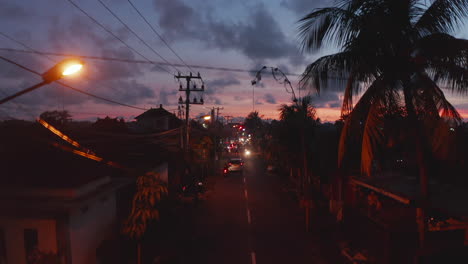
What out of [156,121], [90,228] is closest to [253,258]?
[90,228]

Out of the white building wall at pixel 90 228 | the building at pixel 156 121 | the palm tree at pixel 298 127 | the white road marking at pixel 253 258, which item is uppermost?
the building at pixel 156 121

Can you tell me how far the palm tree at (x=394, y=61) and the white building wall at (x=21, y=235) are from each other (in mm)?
7896

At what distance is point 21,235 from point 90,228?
172 centimetres

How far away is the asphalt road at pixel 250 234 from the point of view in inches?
412

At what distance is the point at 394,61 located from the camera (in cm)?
624

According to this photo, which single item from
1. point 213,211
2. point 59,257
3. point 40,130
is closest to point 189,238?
point 213,211

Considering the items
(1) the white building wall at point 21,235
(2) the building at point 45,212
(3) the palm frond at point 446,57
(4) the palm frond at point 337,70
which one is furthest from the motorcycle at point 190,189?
(3) the palm frond at point 446,57

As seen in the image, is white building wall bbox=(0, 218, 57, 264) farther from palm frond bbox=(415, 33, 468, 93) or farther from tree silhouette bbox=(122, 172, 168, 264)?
palm frond bbox=(415, 33, 468, 93)

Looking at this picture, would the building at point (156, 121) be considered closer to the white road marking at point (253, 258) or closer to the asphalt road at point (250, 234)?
the asphalt road at point (250, 234)

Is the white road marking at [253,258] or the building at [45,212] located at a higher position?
the building at [45,212]

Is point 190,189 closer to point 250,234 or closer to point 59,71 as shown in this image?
point 250,234

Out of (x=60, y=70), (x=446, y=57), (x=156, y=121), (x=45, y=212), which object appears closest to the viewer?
(x=60, y=70)

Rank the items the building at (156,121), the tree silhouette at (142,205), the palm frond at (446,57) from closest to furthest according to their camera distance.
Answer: the palm frond at (446,57) < the tree silhouette at (142,205) < the building at (156,121)

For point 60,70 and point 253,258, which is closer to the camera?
point 60,70
